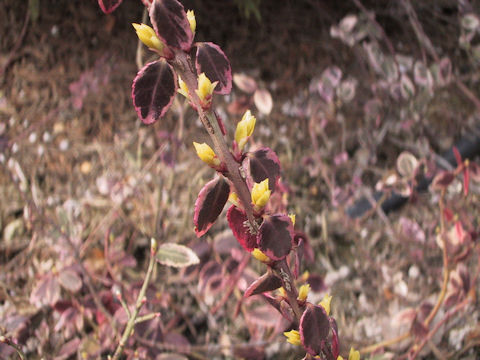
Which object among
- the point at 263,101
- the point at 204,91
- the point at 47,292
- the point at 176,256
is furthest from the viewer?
the point at 263,101

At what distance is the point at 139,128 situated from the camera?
1.66 m

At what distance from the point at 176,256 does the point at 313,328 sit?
0.36 metres

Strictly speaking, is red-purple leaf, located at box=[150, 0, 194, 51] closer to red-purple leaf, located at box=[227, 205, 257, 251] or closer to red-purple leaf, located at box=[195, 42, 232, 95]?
red-purple leaf, located at box=[195, 42, 232, 95]

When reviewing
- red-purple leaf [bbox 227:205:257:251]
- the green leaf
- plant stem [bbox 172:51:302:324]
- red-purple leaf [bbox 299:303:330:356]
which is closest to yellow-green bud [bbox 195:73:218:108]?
plant stem [bbox 172:51:302:324]

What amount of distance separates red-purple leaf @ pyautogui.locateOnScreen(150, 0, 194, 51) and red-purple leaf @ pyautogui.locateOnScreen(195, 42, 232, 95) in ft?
0.10

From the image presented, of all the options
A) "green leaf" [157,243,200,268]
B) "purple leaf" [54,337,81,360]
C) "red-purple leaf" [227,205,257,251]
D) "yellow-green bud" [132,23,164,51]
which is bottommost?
"purple leaf" [54,337,81,360]

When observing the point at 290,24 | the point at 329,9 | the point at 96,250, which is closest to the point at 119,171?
the point at 96,250

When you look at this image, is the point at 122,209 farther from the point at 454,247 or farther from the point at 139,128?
the point at 454,247

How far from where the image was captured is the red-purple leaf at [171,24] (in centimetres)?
37

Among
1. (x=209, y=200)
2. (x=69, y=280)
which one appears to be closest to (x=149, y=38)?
(x=209, y=200)

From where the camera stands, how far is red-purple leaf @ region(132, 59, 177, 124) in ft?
1.28

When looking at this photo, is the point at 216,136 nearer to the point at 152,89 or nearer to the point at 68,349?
the point at 152,89

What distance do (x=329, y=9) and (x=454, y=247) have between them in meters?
1.24

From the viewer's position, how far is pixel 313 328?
1.45 ft
